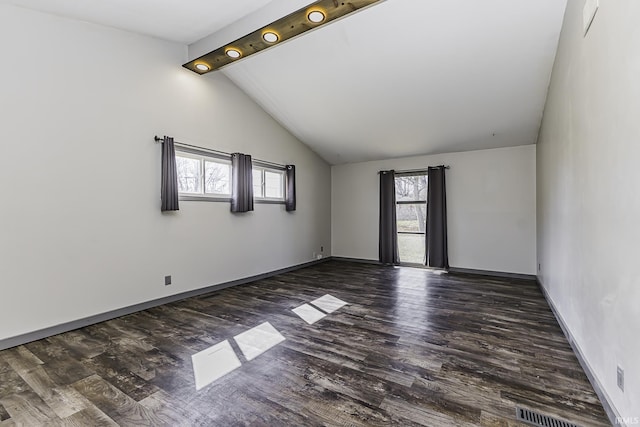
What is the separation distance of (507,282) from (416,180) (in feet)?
8.44

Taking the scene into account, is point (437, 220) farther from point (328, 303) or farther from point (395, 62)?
point (395, 62)

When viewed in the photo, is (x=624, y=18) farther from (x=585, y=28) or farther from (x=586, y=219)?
(x=586, y=219)

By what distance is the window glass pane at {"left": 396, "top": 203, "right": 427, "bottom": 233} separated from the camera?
6234mm

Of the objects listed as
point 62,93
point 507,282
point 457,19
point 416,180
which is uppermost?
point 457,19

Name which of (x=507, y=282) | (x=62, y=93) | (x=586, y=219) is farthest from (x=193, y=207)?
(x=507, y=282)

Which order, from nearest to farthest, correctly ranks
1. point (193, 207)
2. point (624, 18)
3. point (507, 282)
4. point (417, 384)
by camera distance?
point (624, 18) < point (417, 384) < point (193, 207) < point (507, 282)

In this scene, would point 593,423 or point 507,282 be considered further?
point 507,282

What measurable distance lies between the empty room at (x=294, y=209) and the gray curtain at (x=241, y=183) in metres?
0.04

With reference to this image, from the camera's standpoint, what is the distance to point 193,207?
4.13m

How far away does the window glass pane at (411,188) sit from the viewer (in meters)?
6.25

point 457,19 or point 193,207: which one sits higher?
point 457,19

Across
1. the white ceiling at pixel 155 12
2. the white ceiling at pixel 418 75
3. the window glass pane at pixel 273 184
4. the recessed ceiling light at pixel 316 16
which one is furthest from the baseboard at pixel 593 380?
the window glass pane at pixel 273 184

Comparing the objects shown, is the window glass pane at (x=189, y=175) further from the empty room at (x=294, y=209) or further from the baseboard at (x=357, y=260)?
the baseboard at (x=357, y=260)

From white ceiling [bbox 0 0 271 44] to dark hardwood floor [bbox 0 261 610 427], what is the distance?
3.13m
